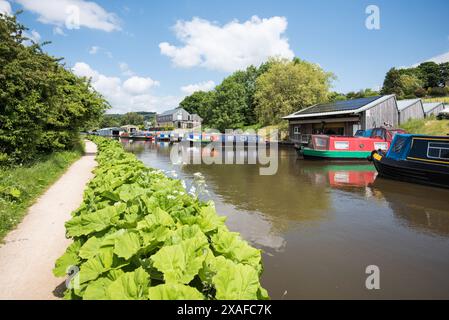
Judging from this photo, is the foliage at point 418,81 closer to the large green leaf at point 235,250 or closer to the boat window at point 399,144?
the boat window at point 399,144

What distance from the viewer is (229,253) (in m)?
3.11

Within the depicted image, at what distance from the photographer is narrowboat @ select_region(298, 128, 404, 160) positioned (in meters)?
19.7

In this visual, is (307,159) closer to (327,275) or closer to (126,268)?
(327,275)

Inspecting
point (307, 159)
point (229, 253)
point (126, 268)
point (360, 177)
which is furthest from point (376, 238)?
point (307, 159)

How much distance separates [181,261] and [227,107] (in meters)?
56.4

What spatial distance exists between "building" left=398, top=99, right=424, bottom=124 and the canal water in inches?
821

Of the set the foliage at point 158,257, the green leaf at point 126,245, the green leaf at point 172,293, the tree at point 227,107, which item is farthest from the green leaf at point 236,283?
the tree at point 227,107

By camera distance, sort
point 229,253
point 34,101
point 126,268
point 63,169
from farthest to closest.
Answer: point 63,169, point 34,101, point 229,253, point 126,268

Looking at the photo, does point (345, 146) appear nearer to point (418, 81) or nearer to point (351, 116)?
point (351, 116)

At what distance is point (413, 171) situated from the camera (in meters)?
12.1

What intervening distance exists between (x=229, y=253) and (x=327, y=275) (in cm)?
269

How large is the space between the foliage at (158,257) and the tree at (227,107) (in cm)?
5411

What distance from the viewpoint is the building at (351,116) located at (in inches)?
1039

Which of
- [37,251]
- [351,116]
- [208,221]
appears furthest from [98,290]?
[351,116]
